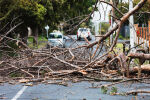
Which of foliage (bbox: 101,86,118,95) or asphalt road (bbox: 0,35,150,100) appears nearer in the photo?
asphalt road (bbox: 0,35,150,100)

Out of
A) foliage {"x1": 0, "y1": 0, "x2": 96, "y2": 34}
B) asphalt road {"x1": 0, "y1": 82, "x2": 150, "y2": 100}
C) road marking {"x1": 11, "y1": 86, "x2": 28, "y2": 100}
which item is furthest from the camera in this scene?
foliage {"x1": 0, "y1": 0, "x2": 96, "y2": 34}

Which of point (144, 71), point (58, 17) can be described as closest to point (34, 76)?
point (144, 71)

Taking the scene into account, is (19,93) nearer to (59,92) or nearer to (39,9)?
(59,92)

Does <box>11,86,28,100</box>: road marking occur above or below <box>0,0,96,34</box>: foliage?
below

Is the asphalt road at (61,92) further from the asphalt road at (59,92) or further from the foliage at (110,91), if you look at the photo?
the foliage at (110,91)

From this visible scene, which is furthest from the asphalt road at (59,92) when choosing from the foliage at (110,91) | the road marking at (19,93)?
the foliage at (110,91)

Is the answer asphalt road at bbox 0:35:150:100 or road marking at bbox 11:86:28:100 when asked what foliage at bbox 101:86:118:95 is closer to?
asphalt road at bbox 0:35:150:100

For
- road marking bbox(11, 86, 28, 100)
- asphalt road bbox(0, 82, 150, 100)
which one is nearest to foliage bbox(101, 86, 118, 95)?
asphalt road bbox(0, 82, 150, 100)

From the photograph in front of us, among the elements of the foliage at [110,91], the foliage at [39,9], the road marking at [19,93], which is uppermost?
the foliage at [39,9]

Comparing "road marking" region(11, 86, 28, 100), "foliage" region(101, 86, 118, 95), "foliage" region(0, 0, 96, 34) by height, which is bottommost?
"road marking" region(11, 86, 28, 100)

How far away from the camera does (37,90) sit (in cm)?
1026

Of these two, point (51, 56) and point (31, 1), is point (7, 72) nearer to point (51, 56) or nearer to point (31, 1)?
point (51, 56)

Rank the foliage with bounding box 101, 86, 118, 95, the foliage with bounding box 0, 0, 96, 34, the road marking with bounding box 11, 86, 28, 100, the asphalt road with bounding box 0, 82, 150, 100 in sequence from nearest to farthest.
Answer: the asphalt road with bounding box 0, 82, 150, 100 → the road marking with bounding box 11, 86, 28, 100 → the foliage with bounding box 101, 86, 118, 95 → the foliage with bounding box 0, 0, 96, 34

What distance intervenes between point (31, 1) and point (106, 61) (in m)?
19.3
